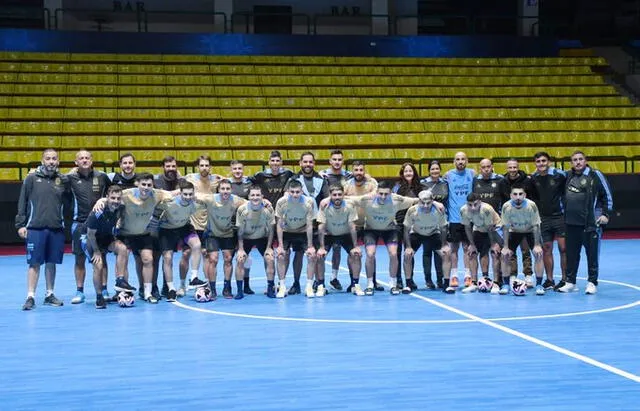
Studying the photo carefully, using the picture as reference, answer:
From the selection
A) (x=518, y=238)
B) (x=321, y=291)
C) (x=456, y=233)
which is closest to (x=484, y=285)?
(x=518, y=238)

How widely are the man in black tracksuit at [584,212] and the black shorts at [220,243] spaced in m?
4.46

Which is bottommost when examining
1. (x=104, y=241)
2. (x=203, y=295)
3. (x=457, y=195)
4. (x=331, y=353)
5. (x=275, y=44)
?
(x=331, y=353)

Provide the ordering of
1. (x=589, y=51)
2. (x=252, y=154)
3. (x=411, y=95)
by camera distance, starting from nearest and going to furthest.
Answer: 1. (x=252, y=154)
2. (x=411, y=95)
3. (x=589, y=51)

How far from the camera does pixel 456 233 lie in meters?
13.1

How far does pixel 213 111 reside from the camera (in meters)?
23.9

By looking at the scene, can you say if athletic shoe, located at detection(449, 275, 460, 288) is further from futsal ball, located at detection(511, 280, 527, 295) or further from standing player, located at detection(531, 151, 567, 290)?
standing player, located at detection(531, 151, 567, 290)

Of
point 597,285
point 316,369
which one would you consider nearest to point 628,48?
point 597,285

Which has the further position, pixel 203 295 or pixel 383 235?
pixel 383 235

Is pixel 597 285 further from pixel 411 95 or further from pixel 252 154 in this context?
pixel 411 95

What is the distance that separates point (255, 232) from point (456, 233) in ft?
9.63

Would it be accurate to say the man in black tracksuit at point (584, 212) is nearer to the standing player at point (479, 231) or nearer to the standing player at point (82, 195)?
the standing player at point (479, 231)

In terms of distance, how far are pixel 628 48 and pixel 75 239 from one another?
22100mm

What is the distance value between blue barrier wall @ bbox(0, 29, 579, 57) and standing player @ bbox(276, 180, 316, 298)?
49.0ft

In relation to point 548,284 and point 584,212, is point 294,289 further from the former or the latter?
point 584,212
